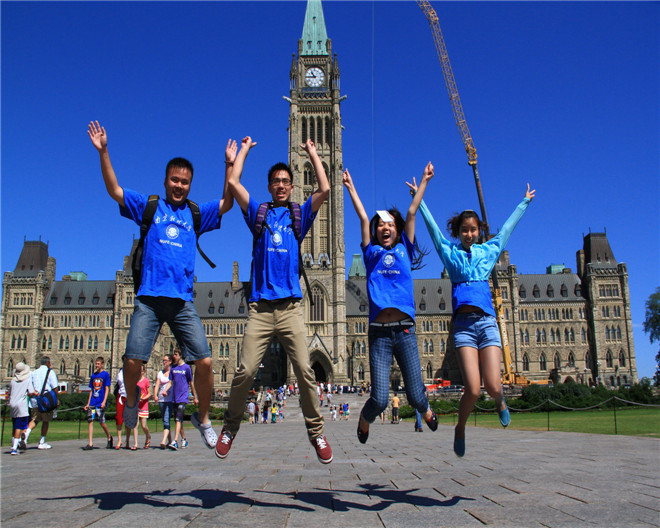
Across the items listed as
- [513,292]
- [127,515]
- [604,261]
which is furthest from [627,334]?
[127,515]

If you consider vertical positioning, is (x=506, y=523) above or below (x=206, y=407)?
below

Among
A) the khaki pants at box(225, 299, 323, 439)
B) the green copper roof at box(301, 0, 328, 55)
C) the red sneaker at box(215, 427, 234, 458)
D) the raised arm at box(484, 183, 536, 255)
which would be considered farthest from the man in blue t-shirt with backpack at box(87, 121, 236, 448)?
the green copper roof at box(301, 0, 328, 55)

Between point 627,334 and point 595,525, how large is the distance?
3475 inches

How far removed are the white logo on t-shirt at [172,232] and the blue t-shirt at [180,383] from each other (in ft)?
23.0

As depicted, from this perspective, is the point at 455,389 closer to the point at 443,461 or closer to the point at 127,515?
the point at 443,461

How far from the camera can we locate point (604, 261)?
86188 mm

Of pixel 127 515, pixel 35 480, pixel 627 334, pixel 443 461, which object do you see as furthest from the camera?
pixel 627 334

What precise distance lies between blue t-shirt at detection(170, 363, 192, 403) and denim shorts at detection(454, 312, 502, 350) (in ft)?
24.7

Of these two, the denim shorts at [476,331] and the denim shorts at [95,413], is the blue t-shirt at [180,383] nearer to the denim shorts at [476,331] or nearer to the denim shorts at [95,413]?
the denim shorts at [95,413]

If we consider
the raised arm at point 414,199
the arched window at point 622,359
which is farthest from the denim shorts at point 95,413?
the arched window at point 622,359

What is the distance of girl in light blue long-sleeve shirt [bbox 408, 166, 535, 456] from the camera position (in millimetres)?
5848

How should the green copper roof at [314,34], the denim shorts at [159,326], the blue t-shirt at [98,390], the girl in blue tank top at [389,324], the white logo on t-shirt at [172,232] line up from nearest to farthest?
1. the denim shorts at [159,326]
2. the white logo on t-shirt at [172,232]
3. the girl in blue tank top at [389,324]
4. the blue t-shirt at [98,390]
5. the green copper roof at [314,34]

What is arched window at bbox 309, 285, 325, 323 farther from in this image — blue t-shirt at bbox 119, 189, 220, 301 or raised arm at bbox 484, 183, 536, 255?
blue t-shirt at bbox 119, 189, 220, 301

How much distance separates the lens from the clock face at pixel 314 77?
84.8 meters
